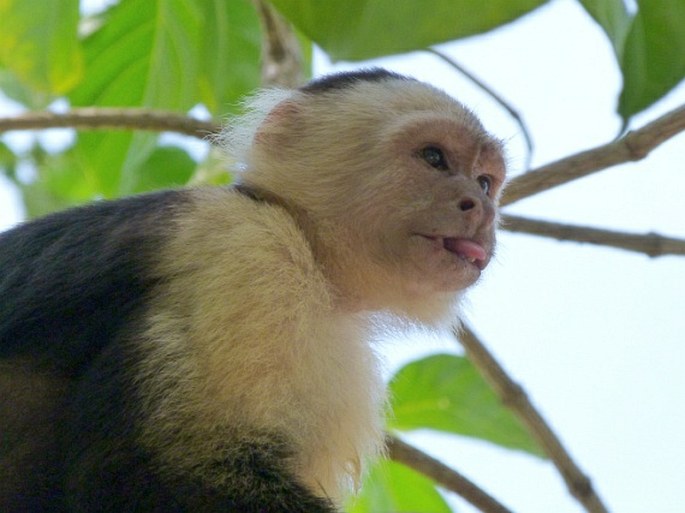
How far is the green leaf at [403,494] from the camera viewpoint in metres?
3.53

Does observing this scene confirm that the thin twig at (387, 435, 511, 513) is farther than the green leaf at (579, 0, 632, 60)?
Yes

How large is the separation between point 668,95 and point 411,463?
4.09 feet

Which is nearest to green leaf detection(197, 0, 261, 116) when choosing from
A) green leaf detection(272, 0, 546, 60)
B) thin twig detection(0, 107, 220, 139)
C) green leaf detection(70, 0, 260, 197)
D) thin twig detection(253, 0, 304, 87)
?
green leaf detection(70, 0, 260, 197)

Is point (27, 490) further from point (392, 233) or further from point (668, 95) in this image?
point (668, 95)

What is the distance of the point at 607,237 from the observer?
2.80 meters

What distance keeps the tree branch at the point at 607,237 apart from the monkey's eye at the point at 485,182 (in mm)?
178

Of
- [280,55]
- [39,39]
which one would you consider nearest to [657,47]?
[280,55]

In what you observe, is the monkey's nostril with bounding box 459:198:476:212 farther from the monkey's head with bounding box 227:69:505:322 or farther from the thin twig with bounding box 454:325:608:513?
the thin twig with bounding box 454:325:608:513

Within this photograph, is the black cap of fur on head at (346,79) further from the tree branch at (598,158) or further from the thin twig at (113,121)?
the tree branch at (598,158)

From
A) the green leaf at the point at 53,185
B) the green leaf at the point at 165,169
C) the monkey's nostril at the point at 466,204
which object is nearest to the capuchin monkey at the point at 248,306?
the monkey's nostril at the point at 466,204

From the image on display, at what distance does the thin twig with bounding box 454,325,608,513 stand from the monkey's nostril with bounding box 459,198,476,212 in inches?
19.7


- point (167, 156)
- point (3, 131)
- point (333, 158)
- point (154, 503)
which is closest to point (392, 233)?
point (333, 158)

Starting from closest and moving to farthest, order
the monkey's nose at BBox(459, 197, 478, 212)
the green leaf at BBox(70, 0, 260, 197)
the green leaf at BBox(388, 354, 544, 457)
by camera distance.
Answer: the monkey's nose at BBox(459, 197, 478, 212) < the green leaf at BBox(70, 0, 260, 197) < the green leaf at BBox(388, 354, 544, 457)

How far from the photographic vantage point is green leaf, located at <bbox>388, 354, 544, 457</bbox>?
12.0 ft
